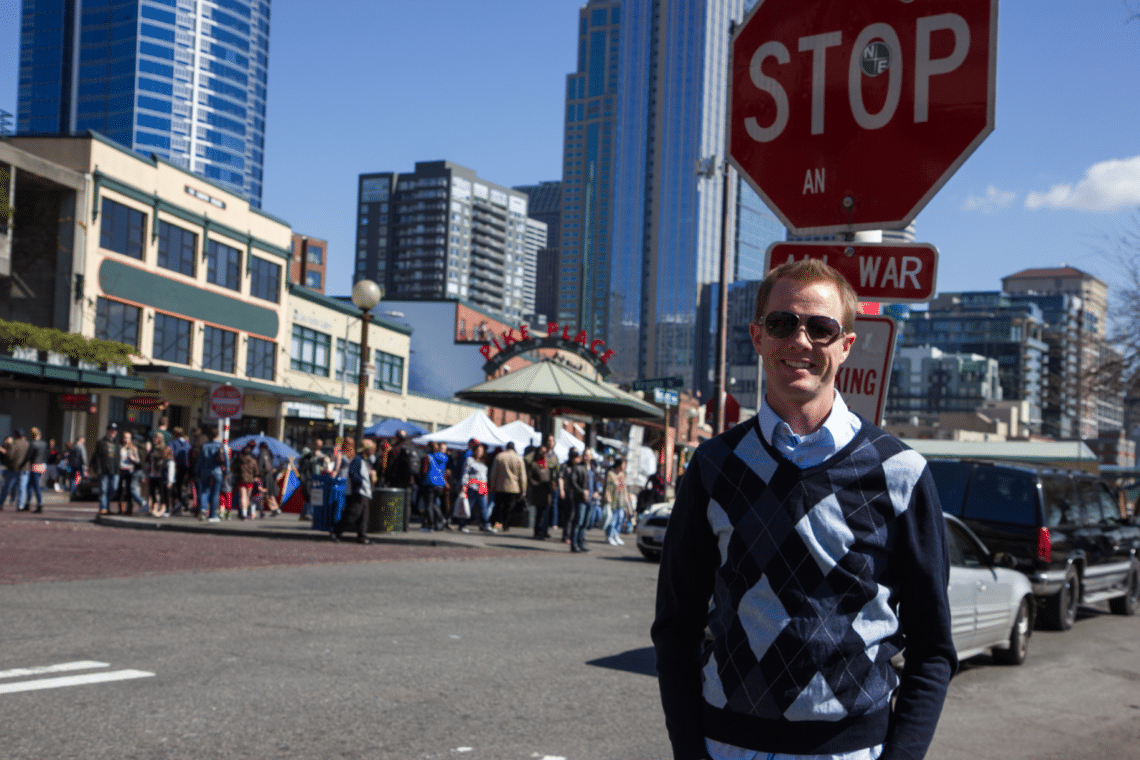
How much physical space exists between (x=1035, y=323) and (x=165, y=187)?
167m

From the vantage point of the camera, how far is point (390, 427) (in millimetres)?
32688

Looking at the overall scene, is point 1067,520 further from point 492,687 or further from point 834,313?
point 834,313

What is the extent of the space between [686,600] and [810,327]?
25.2 inches

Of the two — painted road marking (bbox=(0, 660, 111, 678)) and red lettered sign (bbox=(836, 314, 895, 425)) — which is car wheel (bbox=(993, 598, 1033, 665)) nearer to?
red lettered sign (bbox=(836, 314, 895, 425))

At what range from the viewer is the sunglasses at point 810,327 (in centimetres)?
229

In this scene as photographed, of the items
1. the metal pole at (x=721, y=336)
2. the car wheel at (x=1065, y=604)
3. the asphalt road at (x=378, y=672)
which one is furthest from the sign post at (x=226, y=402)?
the car wheel at (x=1065, y=604)

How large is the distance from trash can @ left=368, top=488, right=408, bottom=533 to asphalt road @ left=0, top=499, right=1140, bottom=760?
220 inches

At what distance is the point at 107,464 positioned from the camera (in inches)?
851

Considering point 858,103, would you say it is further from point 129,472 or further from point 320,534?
point 129,472

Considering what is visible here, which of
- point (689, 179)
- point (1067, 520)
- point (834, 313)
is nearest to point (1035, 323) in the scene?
point (689, 179)

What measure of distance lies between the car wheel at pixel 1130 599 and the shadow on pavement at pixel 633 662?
9055 millimetres

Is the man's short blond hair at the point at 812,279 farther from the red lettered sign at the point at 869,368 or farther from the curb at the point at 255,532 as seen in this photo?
the curb at the point at 255,532

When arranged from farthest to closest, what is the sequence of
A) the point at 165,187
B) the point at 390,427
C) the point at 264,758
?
the point at 165,187 → the point at 390,427 → the point at 264,758

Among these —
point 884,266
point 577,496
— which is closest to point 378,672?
point 884,266
